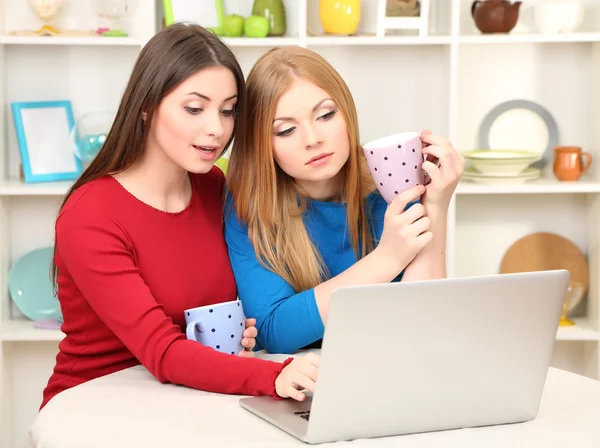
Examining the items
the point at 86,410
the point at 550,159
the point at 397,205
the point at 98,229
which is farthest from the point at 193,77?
the point at 550,159

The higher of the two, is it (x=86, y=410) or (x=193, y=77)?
(x=193, y=77)

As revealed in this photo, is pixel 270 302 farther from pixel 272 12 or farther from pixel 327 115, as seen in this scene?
pixel 272 12

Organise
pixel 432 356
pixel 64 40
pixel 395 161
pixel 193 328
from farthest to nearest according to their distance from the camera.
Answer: pixel 64 40 < pixel 395 161 < pixel 193 328 < pixel 432 356

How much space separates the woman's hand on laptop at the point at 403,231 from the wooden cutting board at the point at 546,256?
166cm

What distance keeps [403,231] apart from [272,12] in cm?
158

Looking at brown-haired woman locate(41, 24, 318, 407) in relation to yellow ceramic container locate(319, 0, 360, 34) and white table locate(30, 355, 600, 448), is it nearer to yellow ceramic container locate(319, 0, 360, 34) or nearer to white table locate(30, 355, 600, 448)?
white table locate(30, 355, 600, 448)

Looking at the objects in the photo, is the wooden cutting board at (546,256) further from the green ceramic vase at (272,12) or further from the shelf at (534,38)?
the green ceramic vase at (272,12)

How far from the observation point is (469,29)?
3115 mm

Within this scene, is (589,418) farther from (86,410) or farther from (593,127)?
(593,127)

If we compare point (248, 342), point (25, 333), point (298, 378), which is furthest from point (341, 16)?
point (298, 378)

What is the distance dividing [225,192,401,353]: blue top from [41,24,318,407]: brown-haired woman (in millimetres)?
42

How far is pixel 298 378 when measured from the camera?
1203 mm

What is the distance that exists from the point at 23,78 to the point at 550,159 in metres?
1.84

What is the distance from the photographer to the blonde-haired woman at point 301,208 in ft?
5.01
